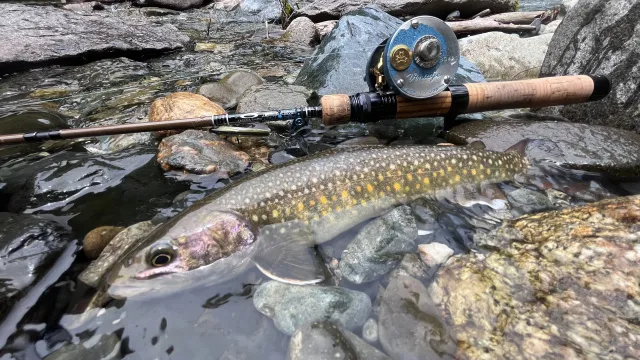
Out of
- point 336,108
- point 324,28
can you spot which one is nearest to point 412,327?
point 336,108

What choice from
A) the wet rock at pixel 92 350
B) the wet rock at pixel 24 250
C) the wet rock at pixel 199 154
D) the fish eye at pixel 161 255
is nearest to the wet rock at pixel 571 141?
the wet rock at pixel 199 154

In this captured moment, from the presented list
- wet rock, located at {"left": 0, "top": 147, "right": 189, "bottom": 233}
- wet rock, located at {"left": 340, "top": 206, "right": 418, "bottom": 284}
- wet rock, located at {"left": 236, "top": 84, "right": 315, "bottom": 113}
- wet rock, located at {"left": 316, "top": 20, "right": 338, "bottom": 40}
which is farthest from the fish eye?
wet rock, located at {"left": 316, "top": 20, "right": 338, "bottom": 40}

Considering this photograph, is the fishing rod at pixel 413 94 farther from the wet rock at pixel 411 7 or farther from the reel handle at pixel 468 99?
the wet rock at pixel 411 7

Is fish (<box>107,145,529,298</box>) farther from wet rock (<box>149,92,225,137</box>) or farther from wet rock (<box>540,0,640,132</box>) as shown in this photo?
wet rock (<box>149,92,225,137</box>)

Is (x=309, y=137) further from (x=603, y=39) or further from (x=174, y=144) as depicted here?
(x=603, y=39)

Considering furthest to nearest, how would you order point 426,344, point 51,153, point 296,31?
point 296,31, point 51,153, point 426,344

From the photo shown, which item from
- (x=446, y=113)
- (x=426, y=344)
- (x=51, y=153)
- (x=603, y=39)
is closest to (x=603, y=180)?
(x=446, y=113)
